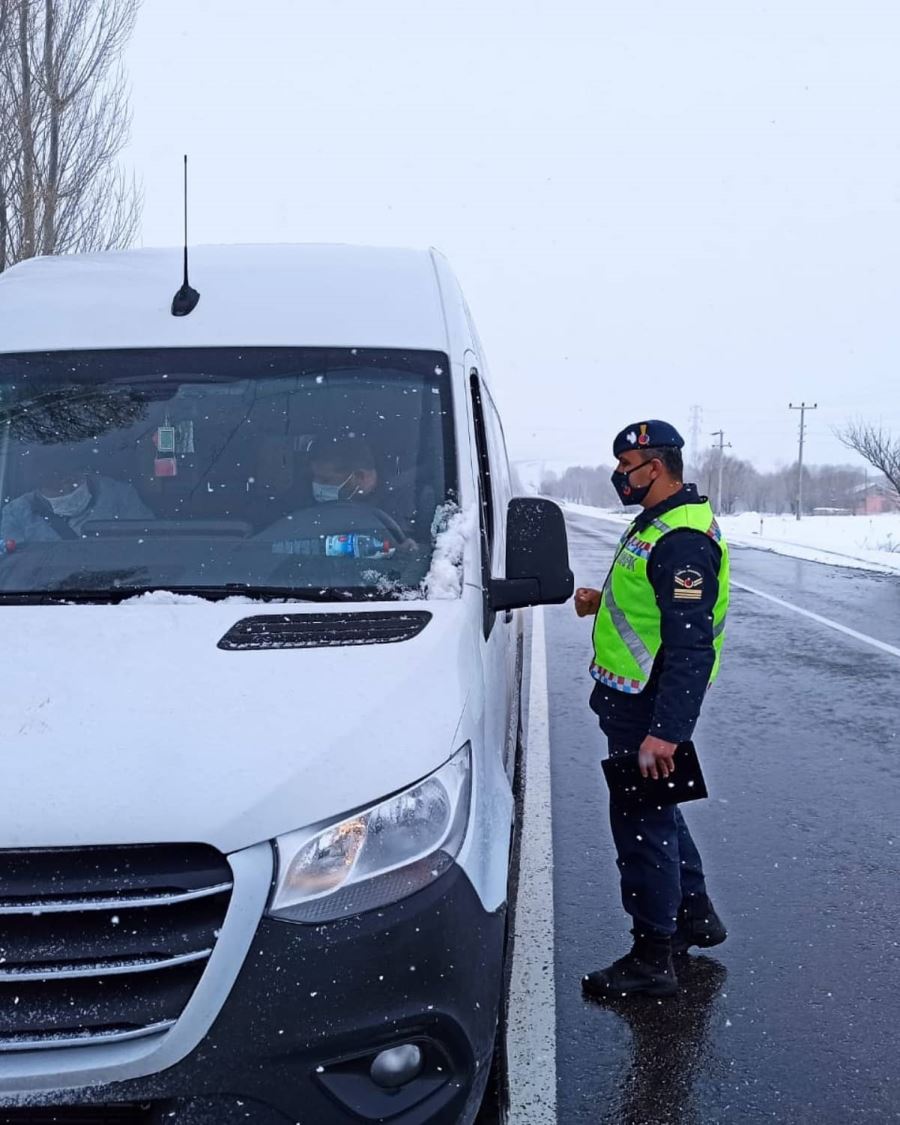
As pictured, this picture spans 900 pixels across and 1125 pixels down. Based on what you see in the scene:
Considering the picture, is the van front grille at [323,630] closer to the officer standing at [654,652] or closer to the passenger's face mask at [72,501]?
the passenger's face mask at [72,501]

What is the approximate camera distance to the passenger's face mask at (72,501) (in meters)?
3.18

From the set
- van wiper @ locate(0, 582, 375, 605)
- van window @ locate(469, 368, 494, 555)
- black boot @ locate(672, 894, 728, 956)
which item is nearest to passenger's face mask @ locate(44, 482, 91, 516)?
van wiper @ locate(0, 582, 375, 605)

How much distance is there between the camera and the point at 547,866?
4.80 m

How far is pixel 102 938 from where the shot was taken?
1996 millimetres

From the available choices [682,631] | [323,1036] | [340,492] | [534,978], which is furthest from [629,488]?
[323,1036]

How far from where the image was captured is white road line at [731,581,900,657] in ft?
35.5

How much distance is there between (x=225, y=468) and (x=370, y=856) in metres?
1.47

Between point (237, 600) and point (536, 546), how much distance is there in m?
0.88

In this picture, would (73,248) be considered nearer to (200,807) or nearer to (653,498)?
(653,498)

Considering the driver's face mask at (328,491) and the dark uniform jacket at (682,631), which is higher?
the driver's face mask at (328,491)

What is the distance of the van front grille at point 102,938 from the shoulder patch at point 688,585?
6.09 ft

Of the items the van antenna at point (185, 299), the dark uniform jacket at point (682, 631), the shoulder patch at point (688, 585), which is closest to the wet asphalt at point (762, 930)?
the dark uniform jacket at point (682, 631)

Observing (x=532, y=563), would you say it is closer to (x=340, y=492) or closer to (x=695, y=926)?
(x=340, y=492)

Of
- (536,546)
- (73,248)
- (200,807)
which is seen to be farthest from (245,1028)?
→ (73,248)
